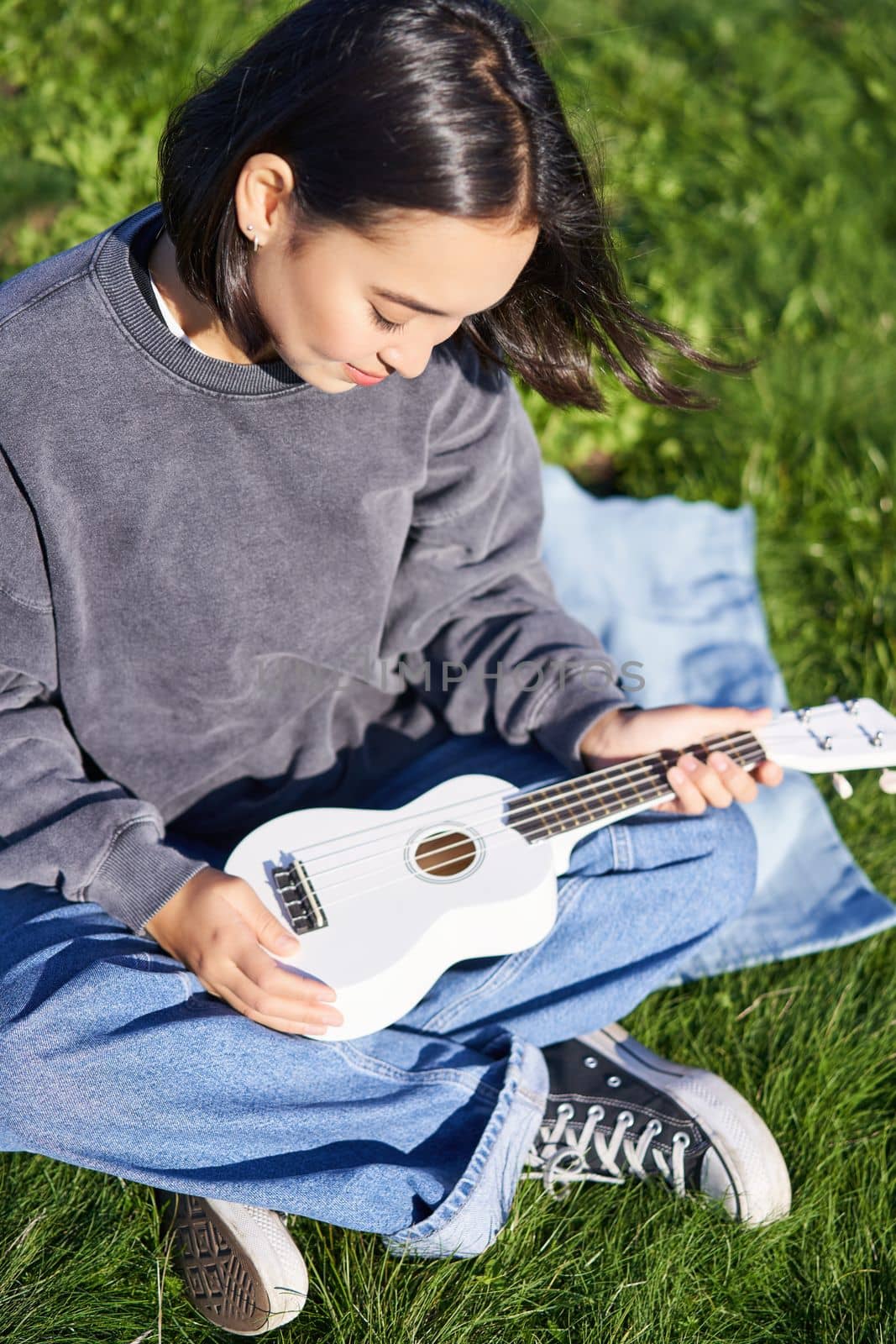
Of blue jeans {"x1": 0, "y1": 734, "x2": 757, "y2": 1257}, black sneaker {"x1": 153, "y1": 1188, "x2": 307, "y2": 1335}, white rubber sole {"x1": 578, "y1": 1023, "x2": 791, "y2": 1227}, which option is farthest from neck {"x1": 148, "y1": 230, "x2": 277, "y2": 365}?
white rubber sole {"x1": 578, "y1": 1023, "x2": 791, "y2": 1227}

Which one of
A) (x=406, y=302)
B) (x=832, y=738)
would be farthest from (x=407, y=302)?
(x=832, y=738)

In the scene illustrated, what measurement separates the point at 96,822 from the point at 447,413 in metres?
0.91

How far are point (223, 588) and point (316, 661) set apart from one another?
9.9 inches

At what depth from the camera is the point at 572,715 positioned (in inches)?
87.5

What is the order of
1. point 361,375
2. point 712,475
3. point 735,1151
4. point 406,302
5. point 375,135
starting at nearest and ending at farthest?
point 375,135 < point 406,302 < point 361,375 < point 735,1151 < point 712,475

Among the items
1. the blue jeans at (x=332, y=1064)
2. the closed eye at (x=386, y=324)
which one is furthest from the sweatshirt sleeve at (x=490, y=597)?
the closed eye at (x=386, y=324)

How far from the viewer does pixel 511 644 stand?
2287 millimetres

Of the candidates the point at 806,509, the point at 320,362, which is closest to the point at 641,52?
the point at 806,509

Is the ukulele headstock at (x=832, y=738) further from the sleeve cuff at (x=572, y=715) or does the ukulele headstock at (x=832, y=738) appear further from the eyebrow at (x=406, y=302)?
the eyebrow at (x=406, y=302)

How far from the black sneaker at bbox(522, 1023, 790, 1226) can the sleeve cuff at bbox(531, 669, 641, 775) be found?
57 cm

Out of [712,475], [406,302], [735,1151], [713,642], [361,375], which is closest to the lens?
[406,302]

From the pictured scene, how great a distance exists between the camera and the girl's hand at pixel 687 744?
2123 mm

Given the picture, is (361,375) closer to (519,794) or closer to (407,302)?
(407,302)

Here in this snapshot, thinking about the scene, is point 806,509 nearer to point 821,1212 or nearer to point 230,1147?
point 821,1212
